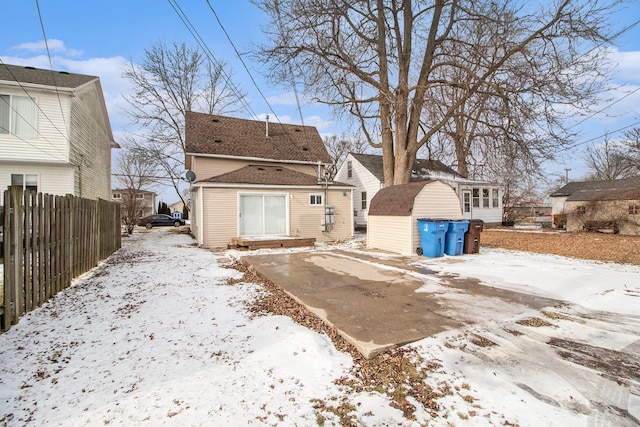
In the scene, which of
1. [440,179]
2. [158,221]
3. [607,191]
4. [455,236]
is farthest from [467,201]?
[158,221]

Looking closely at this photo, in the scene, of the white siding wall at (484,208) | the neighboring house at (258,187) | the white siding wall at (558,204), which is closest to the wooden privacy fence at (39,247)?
the neighboring house at (258,187)

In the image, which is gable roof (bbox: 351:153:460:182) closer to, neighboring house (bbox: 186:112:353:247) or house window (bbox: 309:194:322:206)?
neighboring house (bbox: 186:112:353:247)

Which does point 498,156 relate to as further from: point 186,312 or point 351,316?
point 186,312

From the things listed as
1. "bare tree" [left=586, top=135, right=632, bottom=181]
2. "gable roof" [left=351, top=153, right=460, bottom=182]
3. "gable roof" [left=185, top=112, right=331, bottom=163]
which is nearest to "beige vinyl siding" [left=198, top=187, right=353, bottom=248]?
"gable roof" [left=185, top=112, right=331, bottom=163]

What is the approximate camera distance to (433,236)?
370 inches

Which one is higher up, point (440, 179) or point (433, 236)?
point (440, 179)

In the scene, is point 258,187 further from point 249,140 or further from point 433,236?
point 433,236

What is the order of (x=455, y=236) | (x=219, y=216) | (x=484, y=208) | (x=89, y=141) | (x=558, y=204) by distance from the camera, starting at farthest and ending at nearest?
(x=558, y=204) → (x=484, y=208) → (x=89, y=141) → (x=219, y=216) → (x=455, y=236)

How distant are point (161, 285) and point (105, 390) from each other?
3989 mm

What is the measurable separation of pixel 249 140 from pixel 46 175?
9077 mm

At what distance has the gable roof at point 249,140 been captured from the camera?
1608 cm

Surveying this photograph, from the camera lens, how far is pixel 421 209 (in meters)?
10.1

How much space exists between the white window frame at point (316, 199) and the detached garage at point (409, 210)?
12.7 ft

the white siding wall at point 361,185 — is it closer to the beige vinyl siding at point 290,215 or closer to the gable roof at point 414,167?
the gable roof at point 414,167
